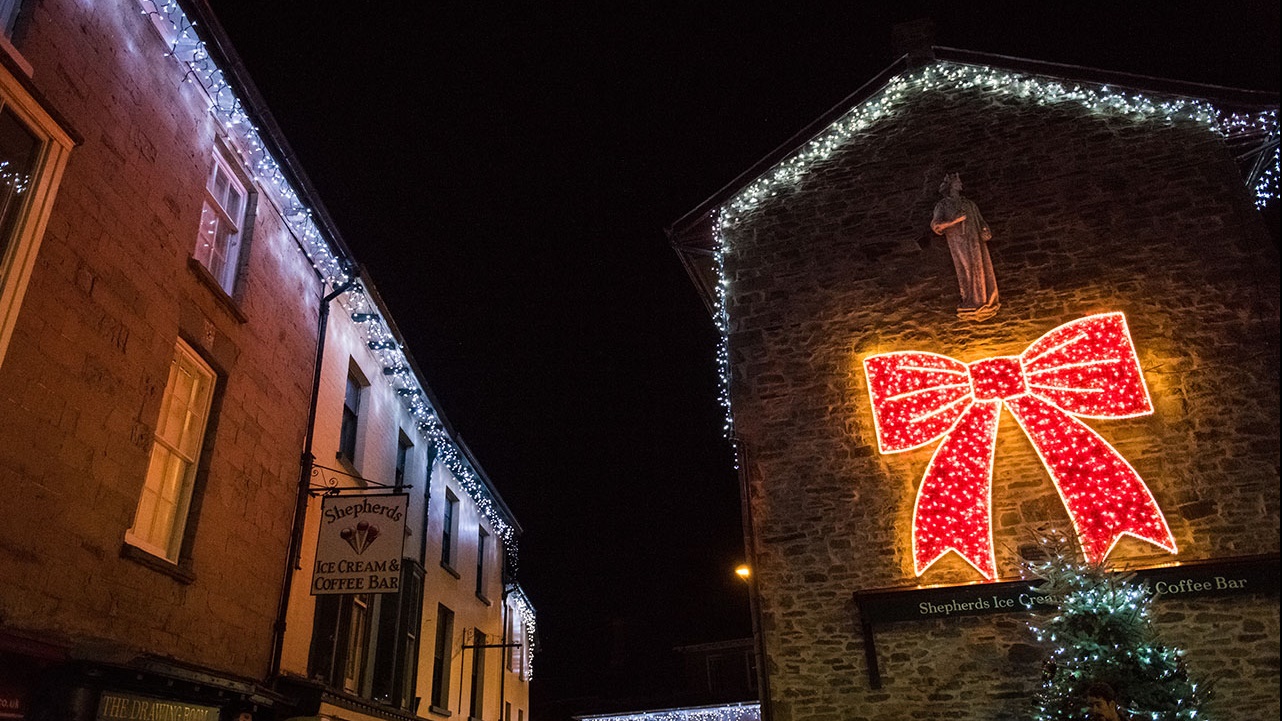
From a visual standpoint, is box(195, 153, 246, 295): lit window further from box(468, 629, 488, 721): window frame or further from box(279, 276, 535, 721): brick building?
box(468, 629, 488, 721): window frame

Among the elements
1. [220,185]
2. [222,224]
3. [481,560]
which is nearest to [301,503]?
[222,224]

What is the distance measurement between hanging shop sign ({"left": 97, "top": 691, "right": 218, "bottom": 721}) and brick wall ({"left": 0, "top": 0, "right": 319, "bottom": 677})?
0.43 meters

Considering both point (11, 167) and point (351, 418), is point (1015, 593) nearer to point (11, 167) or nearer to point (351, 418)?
point (351, 418)

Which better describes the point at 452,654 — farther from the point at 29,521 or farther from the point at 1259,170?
the point at 1259,170

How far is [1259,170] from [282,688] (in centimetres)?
1311

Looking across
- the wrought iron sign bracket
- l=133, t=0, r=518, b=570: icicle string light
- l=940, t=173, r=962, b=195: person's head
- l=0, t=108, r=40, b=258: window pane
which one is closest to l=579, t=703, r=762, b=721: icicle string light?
l=133, t=0, r=518, b=570: icicle string light

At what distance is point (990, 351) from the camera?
1015 centimetres

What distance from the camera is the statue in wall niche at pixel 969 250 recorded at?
33.6 ft

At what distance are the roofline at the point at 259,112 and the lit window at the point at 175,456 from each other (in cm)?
272

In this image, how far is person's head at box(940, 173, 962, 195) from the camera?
1084 centimetres

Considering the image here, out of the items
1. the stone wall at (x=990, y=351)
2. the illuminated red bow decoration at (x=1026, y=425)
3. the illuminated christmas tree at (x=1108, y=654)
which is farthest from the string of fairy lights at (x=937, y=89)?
the illuminated christmas tree at (x=1108, y=654)

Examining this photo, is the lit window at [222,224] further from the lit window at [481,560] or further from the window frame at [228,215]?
the lit window at [481,560]

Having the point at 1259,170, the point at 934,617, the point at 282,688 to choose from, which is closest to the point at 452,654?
the point at 282,688

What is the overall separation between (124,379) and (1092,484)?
9.54 m
